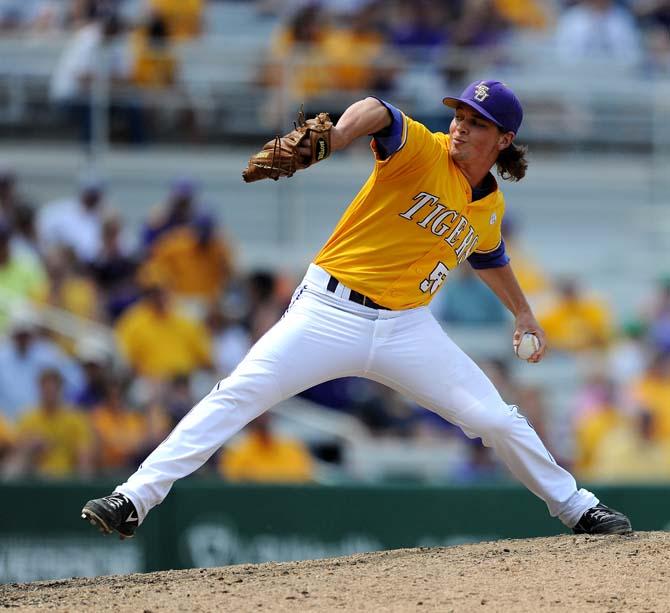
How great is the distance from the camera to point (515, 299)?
6.22 m

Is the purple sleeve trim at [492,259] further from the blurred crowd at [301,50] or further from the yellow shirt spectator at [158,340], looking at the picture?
the blurred crowd at [301,50]

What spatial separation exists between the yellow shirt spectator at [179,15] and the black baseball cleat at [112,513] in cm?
820

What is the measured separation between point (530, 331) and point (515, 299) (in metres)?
0.18

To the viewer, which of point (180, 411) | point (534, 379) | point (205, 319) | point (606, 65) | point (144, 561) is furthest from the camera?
point (606, 65)

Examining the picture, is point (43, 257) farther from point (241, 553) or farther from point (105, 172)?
point (241, 553)

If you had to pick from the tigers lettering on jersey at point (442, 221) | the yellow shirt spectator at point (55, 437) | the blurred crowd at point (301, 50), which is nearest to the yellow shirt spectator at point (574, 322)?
the blurred crowd at point (301, 50)

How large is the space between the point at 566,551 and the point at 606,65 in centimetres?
881

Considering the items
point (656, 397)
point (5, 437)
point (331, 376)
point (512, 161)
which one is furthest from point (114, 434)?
point (512, 161)

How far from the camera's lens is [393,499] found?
9.16 m

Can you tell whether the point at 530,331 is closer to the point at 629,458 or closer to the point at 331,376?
the point at 331,376

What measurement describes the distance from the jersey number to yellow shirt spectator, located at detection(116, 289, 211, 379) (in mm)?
5032

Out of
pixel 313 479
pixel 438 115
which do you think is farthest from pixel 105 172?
pixel 313 479

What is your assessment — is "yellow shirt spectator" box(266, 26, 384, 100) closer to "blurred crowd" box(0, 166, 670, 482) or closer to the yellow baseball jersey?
"blurred crowd" box(0, 166, 670, 482)

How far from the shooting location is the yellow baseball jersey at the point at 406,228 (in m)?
5.43
